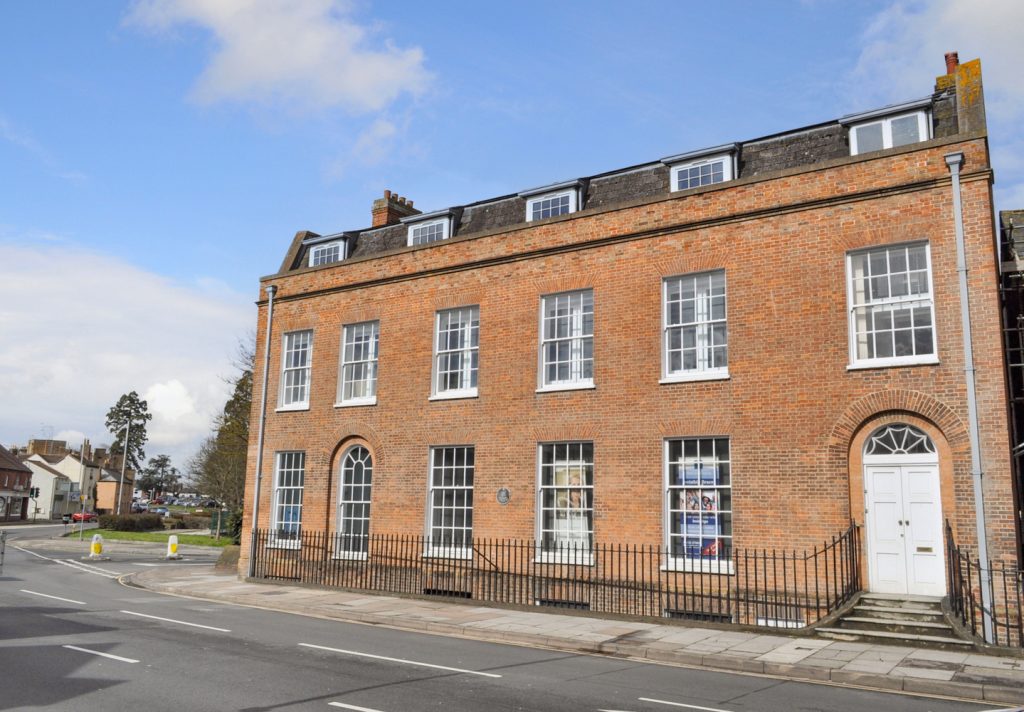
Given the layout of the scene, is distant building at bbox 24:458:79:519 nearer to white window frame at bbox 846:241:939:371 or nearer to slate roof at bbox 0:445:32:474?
slate roof at bbox 0:445:32:474

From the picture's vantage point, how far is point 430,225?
22.1 m

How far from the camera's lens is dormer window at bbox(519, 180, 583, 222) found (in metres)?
19.4

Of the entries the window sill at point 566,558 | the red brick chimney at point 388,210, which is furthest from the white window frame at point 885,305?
the red brick chimney at point 388,210

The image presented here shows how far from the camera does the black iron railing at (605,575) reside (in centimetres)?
1384

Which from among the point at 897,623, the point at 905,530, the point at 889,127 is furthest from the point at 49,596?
the point at 889,127

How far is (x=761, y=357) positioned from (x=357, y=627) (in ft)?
29.4

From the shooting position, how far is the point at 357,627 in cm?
1417

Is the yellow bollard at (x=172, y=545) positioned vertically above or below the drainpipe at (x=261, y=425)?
below

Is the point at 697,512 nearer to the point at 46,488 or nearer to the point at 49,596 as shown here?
the point at 49,596

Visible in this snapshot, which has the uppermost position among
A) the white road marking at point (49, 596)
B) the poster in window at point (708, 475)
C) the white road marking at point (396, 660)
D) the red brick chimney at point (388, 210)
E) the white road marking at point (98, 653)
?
the red brick chimney at point (388, 210)

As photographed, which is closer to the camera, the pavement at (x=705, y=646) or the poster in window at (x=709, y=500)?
the pavement at (x=705, y=646)

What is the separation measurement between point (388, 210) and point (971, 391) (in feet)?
55.3

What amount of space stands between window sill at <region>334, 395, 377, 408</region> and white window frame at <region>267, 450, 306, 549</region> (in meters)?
1.96

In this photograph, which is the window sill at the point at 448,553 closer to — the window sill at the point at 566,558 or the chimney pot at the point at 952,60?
the window sill at the point at 566,558
